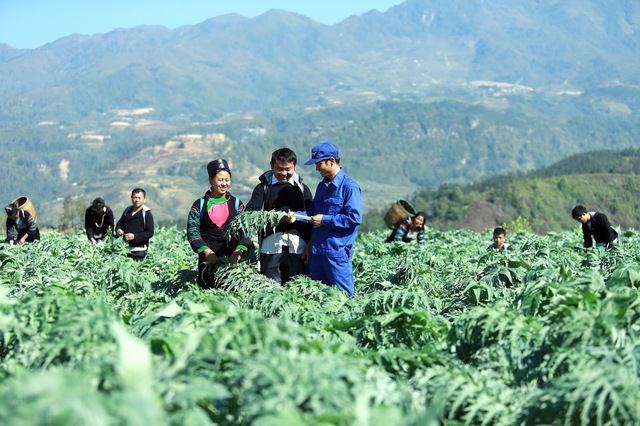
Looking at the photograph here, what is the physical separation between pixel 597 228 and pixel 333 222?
18.7 feet

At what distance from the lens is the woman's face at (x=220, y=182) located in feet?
26.8

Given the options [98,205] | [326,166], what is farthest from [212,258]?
[98,205]

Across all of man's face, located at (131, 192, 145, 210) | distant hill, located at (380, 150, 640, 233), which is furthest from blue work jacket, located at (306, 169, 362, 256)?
distant hill, located at (380, 150, 640, 233)

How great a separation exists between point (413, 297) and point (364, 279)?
10.6ft

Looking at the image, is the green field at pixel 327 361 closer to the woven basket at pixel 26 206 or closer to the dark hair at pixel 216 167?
the dark hair at pixel 216 167

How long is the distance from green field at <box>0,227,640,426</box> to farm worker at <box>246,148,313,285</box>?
1664 mm

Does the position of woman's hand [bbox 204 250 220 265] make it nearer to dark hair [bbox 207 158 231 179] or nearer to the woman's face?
the woman's face

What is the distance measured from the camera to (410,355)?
4.66 meters

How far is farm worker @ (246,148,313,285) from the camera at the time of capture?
28.1 feet

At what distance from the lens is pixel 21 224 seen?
14664 mm

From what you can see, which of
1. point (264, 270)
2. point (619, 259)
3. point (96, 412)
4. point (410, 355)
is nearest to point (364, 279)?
point (264, 270)

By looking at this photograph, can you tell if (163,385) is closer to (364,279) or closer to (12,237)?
(364,279)

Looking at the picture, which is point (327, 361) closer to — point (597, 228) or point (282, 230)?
point (282, 230)

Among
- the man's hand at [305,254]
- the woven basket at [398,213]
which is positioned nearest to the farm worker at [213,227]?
the man's hand at [305,254]
